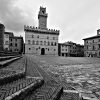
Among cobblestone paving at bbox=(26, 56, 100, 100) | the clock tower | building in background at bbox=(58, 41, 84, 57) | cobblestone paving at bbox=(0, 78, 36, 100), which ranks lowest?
cobblestone paving at bbox=(26, 56, 100, 100)

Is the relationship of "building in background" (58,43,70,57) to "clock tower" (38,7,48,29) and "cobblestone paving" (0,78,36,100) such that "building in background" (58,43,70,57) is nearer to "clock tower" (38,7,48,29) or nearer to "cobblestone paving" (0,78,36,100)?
"clock tower" (38,7,48,29)

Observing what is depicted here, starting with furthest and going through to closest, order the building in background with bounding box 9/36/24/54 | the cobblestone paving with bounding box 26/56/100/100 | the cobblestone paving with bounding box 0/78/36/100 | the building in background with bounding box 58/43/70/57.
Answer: the building in background with bounding box 58/43/70/57 < the building in background with bounding box 9/36/24/54 < the cobblestone paving with bounding box 26/56/100/100 < the cobblestone paving with bounding box 0/78/36/100

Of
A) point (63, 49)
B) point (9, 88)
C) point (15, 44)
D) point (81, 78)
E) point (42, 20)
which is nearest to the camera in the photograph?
point (9, 88)

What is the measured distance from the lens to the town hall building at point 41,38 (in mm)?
46094

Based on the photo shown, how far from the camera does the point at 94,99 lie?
261 cm

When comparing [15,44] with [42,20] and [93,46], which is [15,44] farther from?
[93,46]

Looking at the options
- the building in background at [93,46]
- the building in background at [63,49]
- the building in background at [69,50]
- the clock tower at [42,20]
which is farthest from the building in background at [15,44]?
the building in background at [93,46]

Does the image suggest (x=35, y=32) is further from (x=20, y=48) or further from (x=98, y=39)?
(x=98, y=39)

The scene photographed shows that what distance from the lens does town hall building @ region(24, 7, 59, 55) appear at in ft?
151

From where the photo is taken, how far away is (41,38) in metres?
49.0

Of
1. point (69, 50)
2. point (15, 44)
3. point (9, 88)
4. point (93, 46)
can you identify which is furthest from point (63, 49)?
point (9, 88)

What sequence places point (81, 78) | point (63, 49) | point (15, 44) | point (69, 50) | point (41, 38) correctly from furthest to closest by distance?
point (69, 50), point (63, 49), point (15, 44), point (41, 38), point (81, 78)

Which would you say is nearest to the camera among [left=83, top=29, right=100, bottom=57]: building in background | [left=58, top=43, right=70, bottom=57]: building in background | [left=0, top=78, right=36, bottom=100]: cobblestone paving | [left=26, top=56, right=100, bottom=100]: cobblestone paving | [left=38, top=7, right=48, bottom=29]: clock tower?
[left=0, top=78, right=36, bottom=100]: cobblestone paving

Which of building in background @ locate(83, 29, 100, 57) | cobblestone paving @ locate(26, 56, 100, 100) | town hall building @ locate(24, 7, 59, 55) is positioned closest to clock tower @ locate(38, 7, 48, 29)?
town hall building @ locate(24, 7, 59, 55)
